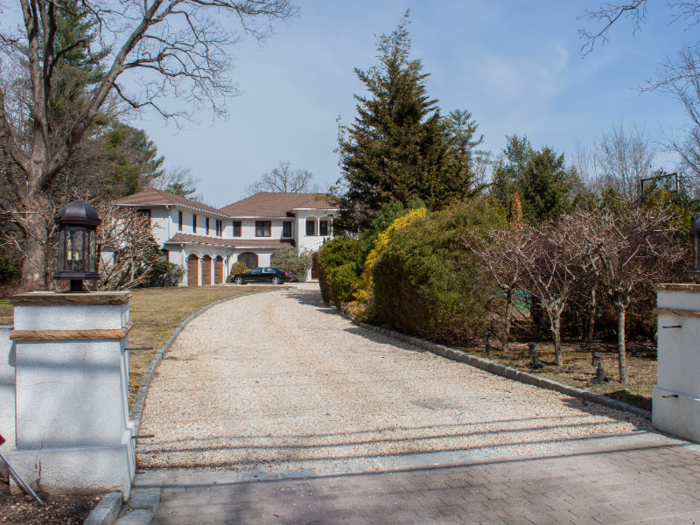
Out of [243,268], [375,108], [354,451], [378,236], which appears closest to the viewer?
[354,451]

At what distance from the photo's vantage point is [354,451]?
473 cm

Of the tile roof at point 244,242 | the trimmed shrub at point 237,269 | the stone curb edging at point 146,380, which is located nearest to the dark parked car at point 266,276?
the trimmed shrub at point 237,269

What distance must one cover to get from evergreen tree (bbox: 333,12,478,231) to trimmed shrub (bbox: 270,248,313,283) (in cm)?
1834

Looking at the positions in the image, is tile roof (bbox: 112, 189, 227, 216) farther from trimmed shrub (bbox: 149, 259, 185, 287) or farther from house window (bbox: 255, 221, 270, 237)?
house window (bbox: 255, 221, 270, 237)

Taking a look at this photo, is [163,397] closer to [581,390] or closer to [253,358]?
[253,358]

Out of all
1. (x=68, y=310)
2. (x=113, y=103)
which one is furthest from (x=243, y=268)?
(x=68, y=310)

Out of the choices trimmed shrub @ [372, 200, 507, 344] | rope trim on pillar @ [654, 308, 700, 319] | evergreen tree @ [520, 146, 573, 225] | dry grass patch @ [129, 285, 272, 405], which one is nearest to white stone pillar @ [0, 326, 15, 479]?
dry grass patch @ [129, 285, 272, 405]

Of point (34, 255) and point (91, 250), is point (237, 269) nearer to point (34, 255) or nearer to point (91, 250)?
point (34, 255)

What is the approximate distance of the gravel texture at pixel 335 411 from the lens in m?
4.78

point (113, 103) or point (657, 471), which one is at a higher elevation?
point (113, 103)

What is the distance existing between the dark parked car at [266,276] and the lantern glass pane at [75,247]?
33343mm

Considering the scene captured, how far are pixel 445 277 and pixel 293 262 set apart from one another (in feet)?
101

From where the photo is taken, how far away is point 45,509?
339 centimetres

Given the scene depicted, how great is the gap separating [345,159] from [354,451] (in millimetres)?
17122
